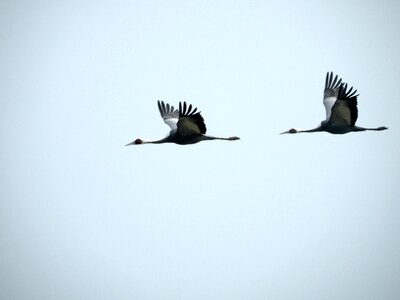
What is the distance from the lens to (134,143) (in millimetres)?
52062

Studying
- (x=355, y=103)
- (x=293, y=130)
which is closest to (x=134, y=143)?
(x=293, y=130)

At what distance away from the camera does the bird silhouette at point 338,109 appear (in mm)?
48906

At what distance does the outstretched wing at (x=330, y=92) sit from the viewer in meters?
50.5

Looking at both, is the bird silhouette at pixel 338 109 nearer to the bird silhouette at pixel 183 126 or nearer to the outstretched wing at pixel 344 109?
the outstretched wing at pixel 344 109

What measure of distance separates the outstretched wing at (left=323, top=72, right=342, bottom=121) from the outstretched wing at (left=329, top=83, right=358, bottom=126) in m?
0.51

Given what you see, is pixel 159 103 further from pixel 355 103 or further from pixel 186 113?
pixel 355 103

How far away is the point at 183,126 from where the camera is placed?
49500 mm

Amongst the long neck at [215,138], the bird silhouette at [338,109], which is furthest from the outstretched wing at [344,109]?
the long neck at [215,138]

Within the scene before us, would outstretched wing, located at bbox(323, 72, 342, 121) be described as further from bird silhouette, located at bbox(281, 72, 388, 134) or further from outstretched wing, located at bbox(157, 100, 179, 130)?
outstretched wing, located at bbox(157, 100, 179, 130)

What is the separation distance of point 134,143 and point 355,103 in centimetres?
1307

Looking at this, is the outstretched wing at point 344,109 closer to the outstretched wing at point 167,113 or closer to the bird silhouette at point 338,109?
the bird silhouette at point 338,109

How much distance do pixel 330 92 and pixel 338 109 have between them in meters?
1.80

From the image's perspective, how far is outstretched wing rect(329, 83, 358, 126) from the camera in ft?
160

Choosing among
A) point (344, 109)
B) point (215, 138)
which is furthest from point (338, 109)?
point (215, 138)
